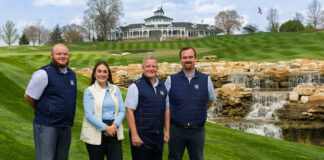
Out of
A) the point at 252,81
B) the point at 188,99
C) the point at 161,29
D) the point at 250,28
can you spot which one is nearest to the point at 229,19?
the point at 250,28

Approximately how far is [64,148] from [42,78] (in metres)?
1.17

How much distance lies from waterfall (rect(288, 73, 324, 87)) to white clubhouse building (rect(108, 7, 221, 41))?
8902 centimetres

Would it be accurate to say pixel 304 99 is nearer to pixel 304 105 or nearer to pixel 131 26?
pixel 304 105

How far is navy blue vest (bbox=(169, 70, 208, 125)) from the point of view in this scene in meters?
5.37

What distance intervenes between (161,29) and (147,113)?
364ft

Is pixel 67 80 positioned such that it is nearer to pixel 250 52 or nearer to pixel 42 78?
pixel 42 78

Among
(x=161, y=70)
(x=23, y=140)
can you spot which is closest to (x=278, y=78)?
(x=161, y=70)

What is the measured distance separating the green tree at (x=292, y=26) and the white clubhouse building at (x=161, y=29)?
1071 inches

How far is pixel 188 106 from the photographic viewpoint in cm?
537

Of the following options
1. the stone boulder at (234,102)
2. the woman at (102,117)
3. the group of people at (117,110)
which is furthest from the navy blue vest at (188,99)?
the stone boulder at (234,102)

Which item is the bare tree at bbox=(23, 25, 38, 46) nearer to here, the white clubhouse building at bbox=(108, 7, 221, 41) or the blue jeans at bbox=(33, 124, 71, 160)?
the white clubhouse building at bbox=(108, 7, 221, 41)

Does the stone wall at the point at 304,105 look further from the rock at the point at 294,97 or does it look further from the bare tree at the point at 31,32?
the bare tree at the point at 31,32

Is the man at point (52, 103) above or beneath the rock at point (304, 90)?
above

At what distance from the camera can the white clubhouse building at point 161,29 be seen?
116062 mm
